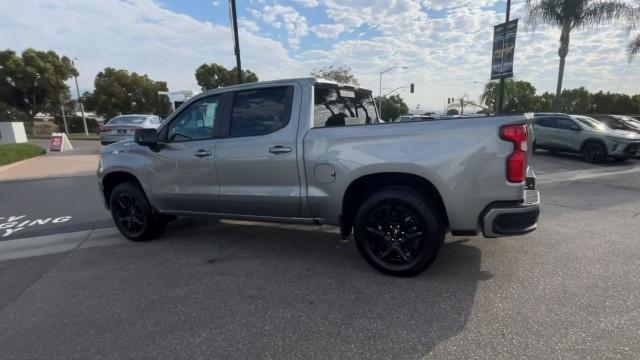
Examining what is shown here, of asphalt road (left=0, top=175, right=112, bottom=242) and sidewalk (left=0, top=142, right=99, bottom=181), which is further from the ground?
sidewalk (left=0, top=142, right=99, bottom=181)

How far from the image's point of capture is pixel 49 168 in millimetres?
13141

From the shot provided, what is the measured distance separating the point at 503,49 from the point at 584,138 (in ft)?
13.7

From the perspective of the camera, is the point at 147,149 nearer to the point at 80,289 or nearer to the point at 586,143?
the point at 80,289

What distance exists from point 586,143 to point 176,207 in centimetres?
1411

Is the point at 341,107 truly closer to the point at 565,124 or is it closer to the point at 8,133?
the point at 565,124

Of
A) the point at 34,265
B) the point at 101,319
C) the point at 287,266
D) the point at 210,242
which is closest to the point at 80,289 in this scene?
the point at 101,319

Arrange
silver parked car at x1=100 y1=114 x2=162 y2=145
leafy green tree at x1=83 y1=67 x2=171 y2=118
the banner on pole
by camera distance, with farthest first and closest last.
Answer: leafy green tree at x1=83 y1=67 x2=171 y2=118 < silver parked car at x1=100 y1=114 x2=162 y2=145 < the banner on pole

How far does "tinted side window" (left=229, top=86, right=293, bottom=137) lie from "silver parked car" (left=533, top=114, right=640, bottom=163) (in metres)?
13.1

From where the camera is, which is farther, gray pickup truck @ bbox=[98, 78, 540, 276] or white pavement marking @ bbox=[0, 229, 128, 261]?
white pavement marking @ bbox=[0, 229, 128, 261]

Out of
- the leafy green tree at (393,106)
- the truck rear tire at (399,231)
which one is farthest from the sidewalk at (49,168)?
the leafy green tree at (393,106)

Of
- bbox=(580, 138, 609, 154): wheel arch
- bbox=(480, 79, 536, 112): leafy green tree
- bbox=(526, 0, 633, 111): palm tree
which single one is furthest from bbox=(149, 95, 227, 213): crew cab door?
bbox=(480, 79, 536, 112): leafy green tree

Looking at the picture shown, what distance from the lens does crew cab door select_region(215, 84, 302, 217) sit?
4.19 meters

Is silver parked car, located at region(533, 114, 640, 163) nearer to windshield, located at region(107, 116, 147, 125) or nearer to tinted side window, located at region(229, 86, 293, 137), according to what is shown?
tinted side window, located at region(229, 86, 293, 137)

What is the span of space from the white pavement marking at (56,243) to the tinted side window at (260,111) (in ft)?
8.17
